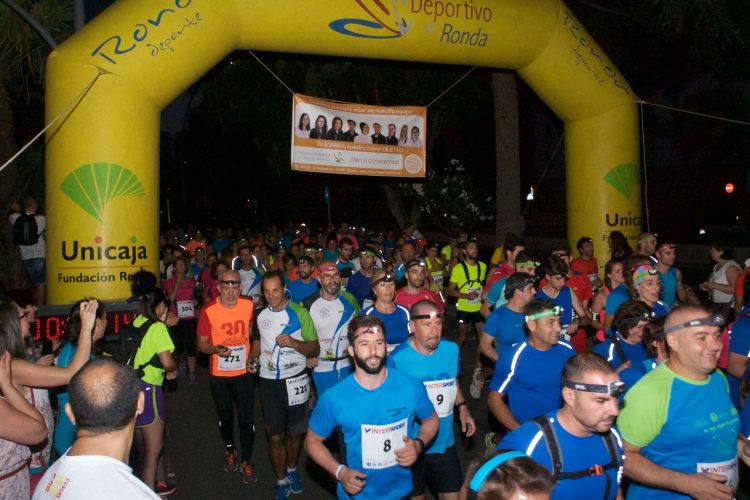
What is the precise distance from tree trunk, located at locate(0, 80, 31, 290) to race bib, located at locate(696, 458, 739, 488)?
1090cm

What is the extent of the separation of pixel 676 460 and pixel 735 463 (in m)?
0.38

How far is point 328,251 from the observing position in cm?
1311

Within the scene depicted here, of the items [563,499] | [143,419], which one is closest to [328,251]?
[143,419]

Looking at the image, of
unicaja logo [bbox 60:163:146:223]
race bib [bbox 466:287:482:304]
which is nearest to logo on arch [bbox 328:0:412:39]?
unicaja logo [bbox 60:163:146:223]

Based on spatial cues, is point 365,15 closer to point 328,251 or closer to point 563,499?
point 328,251

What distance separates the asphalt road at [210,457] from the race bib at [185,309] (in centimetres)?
123

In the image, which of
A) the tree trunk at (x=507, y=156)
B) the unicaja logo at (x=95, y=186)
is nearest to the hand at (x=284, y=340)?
the unicaja logo at (x=95, y=186)

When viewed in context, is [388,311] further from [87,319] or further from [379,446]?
[87,319]

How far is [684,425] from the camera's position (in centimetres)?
337

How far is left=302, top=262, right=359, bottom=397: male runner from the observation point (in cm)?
654

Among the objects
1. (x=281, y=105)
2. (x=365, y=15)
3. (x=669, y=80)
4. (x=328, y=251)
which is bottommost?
(x=328, y=251)

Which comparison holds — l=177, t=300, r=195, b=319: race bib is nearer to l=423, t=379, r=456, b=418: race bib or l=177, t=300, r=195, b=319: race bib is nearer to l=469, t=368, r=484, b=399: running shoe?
l=469, t=368, r=484, b=399: running shoe

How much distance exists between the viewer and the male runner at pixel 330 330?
6.54 m

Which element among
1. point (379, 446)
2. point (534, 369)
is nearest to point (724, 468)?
point (534, 369)
